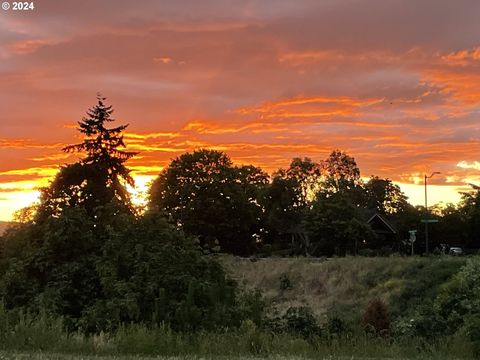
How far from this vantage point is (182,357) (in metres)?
9.59

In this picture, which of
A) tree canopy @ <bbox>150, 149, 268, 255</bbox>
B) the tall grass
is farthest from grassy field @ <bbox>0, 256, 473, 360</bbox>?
tree canopy @ <bbox>150, 149, 268, 255</bbox>

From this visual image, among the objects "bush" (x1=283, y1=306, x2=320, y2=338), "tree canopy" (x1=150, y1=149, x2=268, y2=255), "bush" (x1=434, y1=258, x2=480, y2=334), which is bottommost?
"bush" (x1=434, y1=258, x2=480, y2=334)

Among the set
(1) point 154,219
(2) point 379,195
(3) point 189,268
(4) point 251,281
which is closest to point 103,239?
(1) point 154,219

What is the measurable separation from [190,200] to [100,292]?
235 feet

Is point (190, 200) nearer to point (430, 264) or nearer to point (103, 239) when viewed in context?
point (430, 264)

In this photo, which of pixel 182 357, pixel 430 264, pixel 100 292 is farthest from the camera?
pixel 430 264

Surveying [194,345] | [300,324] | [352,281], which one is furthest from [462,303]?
[352,281]

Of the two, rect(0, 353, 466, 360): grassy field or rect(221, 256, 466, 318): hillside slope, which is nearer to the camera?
rect(0, 353, 466, 360): grassy field

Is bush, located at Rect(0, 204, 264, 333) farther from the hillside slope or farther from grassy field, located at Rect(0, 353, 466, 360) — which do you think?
the hillside slope

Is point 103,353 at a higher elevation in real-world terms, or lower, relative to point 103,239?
lower

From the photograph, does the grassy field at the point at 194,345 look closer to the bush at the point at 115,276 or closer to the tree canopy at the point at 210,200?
the bush at the point at 115,276

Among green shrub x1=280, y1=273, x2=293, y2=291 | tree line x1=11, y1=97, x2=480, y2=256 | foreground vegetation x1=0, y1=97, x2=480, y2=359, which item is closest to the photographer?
foreground vegetation x1=0, y1=97, x2=480, y2=359

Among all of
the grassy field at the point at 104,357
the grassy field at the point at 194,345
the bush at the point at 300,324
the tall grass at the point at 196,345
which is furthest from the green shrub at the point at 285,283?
the grassy field at the point at 104,357

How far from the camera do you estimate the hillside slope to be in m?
40.7
